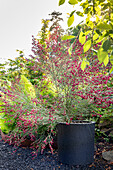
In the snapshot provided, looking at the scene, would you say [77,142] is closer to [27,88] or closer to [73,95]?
[73,95]

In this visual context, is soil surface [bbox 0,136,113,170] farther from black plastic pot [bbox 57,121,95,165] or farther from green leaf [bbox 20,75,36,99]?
green leaf [bbox 20,75,36,99]

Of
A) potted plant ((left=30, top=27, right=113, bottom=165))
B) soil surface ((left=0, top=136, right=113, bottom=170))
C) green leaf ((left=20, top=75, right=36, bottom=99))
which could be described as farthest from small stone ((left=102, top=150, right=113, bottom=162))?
green leaf ((left=20, top=75, right=36, bottom=99))

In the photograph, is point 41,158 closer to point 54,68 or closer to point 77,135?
point 77,135

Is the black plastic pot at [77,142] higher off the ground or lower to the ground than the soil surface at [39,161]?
higher

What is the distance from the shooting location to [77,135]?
2.42 meters

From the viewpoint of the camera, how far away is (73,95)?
2.61 metres

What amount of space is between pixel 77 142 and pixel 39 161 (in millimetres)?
638

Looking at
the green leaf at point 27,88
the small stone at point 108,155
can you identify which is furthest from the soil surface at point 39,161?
the green leaf at point 27,88

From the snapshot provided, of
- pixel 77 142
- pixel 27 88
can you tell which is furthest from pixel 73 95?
pixel 27 88

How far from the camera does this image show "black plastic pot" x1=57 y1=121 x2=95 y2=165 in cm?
242

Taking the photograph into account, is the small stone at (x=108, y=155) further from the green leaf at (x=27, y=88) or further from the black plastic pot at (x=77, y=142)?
the green leaf at (x=27, y=88)

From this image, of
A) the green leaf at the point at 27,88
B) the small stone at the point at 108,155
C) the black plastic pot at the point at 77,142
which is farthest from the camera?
the green leaf at the point at 27,88

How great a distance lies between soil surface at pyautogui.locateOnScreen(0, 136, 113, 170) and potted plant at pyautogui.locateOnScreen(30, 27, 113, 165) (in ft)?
0.35

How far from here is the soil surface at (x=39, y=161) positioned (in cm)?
250
